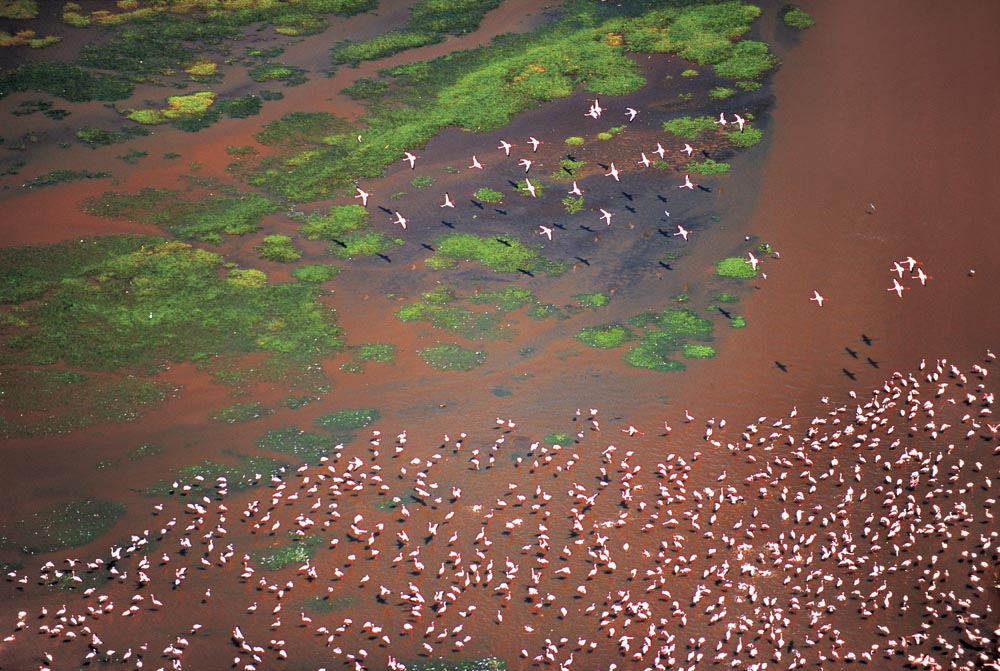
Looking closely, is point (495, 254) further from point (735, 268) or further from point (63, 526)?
point (63, 526)

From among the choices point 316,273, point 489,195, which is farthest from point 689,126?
point 316,273

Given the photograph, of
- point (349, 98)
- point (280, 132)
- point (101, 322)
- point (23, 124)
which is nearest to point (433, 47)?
point (349, 98)

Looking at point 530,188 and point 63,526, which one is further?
point 530,188

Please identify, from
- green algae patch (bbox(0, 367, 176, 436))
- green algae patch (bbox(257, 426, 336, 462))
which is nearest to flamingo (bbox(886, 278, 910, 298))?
green algae patch (bbox(257, 426, 336, 462))

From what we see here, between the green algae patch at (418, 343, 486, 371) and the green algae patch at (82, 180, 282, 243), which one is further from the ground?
the green algae patch at (82, 180, 282, 243)

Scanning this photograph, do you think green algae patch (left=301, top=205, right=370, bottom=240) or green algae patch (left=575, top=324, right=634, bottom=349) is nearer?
green algae patch (left=575, top=324, right=634, bottom=349)

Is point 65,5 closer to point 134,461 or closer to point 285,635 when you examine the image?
point 134,461

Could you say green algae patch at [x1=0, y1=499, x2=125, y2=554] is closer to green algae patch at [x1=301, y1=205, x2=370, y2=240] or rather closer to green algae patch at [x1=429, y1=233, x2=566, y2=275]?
green algae patch at [x1=301, y1=205, x2=370, y2=240]
